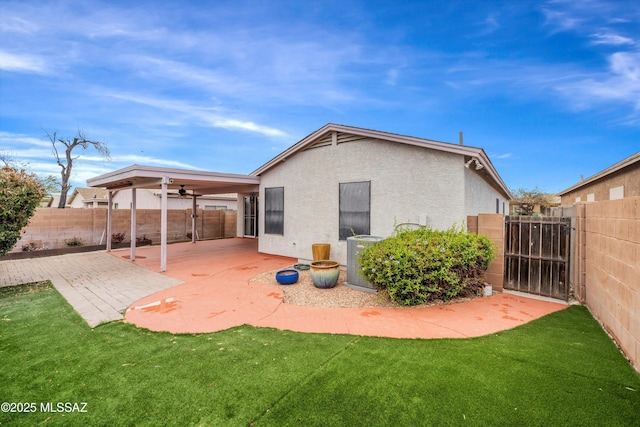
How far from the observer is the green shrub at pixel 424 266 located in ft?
17.5

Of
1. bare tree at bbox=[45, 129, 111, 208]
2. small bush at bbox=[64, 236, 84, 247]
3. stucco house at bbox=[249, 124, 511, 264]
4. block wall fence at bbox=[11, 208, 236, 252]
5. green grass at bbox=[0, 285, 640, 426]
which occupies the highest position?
bare tree at bbox=[45, 129, 111, 208]

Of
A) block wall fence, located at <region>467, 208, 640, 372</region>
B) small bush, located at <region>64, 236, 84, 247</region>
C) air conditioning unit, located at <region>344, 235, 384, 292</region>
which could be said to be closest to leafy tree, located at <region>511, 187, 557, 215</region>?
block wall fence, located at <region>467, 208, 640, 372</region>

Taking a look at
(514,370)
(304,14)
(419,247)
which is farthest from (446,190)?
(304,14)

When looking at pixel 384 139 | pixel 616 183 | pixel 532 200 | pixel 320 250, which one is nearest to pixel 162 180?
pixel 320 250

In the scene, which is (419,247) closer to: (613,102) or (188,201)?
(613,102)

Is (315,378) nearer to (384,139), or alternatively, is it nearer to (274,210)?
(384,139)

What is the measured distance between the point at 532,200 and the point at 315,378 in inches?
1233

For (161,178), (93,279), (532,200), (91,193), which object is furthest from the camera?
(532,200)

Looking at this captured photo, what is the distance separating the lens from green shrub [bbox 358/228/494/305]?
5.33 m

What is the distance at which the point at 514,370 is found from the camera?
3.11 metres

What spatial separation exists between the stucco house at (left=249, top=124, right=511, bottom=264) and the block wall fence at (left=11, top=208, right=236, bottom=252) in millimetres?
7057

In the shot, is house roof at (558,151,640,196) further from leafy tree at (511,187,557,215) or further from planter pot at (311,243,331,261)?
leafy tree at (511,187,557,215)

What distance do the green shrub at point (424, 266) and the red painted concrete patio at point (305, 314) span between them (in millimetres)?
331

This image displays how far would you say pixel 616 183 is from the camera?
11.0 meters
